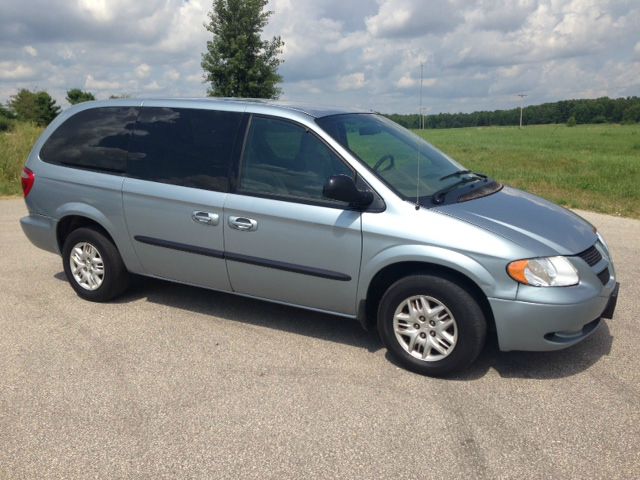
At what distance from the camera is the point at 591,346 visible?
4.41 m

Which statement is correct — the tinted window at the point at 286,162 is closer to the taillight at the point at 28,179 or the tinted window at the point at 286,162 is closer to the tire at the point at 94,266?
the tire at the point at 94,266

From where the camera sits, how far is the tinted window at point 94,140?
506 cm

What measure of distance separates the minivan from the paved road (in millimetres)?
336

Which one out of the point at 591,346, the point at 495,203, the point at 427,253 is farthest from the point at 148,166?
the point at 591,346

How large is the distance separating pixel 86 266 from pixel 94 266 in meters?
0.10

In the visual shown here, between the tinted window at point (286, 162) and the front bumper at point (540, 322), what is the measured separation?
4.56ft

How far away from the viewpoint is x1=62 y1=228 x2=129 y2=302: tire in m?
5.20

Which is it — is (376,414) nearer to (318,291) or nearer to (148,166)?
(318,291)

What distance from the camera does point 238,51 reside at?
27453 mm

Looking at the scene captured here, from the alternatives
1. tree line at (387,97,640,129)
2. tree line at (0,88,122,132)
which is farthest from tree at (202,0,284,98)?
tree line at (387,97,640,129)

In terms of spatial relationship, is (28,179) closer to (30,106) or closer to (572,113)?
(30,106)

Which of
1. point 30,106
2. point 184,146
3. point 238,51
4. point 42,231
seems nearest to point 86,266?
point 42,231

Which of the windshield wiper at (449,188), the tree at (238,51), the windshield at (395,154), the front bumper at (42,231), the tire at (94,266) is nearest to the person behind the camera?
the windshield wiper at (449,188)

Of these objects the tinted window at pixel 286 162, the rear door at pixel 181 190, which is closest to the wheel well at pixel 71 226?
the rear door at pixel 181 190
